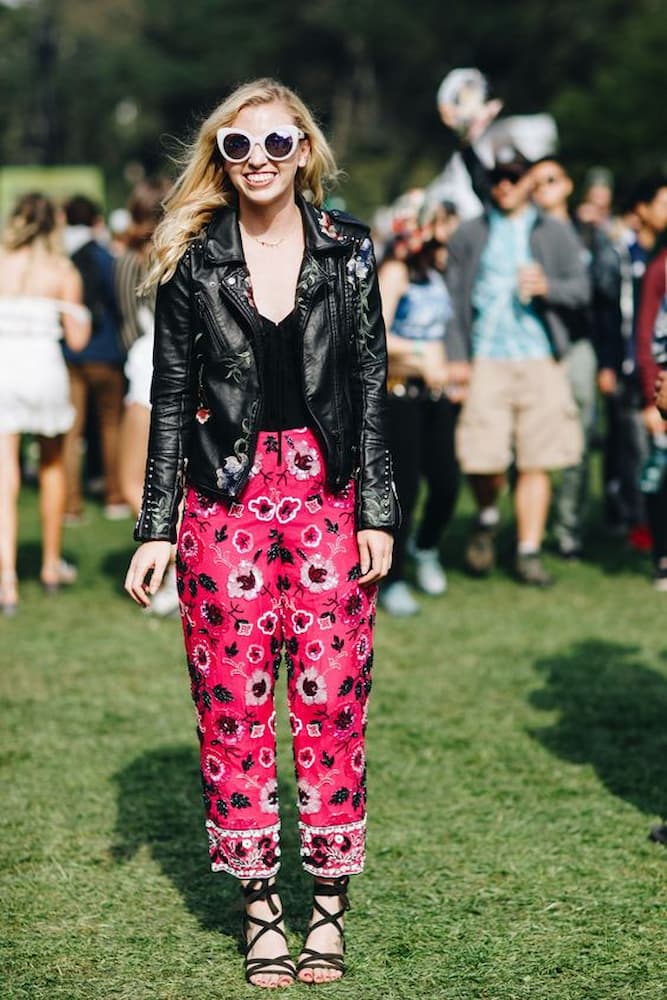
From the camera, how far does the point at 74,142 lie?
196 feet

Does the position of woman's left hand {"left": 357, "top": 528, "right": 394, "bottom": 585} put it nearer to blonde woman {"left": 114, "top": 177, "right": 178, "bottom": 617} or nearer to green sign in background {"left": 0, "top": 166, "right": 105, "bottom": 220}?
blonde woman {"left": 114, "top": 177, "right": 178, "bottom": 617}

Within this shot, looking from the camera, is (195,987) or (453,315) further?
(453,315)

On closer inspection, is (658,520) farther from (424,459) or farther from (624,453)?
(624,453)

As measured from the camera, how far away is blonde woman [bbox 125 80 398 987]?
12.9ft

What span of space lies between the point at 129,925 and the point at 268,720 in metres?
0.87

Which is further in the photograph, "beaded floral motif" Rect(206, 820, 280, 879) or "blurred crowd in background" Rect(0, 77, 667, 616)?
"blurred crowd in background" Rect(0, 77, 667, 616)

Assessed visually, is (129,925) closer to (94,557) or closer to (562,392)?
(562,392)

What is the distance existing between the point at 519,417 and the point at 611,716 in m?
2.80

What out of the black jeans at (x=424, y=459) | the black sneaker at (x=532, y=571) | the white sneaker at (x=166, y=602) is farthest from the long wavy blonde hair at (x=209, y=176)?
the black sneaker at (x=532, y=571)

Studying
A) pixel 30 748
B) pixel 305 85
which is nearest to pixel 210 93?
pixel 305 85

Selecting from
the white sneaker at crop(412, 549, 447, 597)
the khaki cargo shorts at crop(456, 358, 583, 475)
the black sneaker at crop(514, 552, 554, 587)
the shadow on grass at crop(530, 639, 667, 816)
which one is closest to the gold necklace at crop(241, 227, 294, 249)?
the shadow on grass at crop(530, 639, 667, 816)

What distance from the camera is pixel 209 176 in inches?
161

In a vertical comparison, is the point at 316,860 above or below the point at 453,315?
below

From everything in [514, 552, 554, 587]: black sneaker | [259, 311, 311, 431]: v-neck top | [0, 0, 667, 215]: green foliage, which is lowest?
[514, 552, 554, 587]: black sneaker
